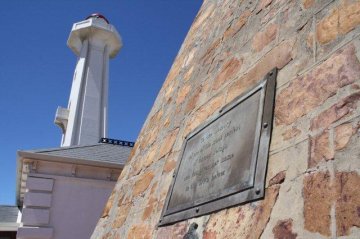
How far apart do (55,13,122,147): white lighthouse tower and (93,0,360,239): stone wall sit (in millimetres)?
18022

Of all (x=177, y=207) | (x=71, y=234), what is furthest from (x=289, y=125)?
(x=71, y=234)

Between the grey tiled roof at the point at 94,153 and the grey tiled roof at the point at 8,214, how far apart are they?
4800 mm

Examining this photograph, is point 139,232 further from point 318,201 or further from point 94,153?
point 94,153

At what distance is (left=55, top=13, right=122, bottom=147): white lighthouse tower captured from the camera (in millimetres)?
21041

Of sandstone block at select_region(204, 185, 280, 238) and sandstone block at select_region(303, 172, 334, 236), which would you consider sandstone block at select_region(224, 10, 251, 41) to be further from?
sandstone block at select_region(303, 172, 334, 236)

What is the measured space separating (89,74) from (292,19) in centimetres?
2194

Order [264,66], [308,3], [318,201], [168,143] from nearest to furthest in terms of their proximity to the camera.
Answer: [318,201]
[308,3]
[264,66]
[168,143]

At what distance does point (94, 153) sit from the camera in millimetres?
12898

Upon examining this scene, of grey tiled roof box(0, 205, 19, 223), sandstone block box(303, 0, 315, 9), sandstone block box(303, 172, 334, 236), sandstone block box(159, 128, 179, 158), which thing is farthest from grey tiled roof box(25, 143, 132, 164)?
sandstone block box(303, 172, 334, 236)

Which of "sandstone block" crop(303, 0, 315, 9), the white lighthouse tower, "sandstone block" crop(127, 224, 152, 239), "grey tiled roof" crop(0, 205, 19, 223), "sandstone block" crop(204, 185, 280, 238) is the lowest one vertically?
"sandstone block" crop(204, 185, 280, 238)

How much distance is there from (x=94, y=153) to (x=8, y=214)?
21.3 feet

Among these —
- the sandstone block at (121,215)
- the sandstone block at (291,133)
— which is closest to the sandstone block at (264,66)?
the sandstone block at (291,133)

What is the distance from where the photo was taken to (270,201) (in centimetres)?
155

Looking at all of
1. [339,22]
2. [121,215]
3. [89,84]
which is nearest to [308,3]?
[339,22]
